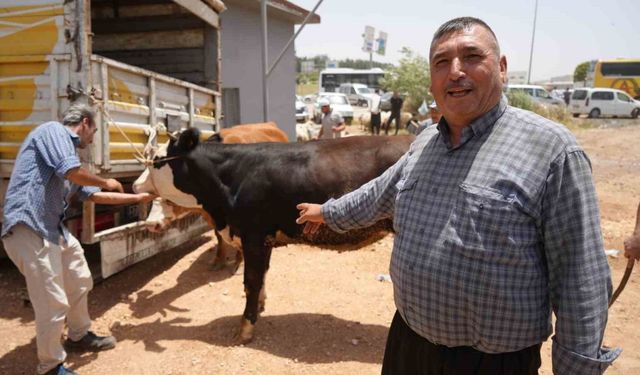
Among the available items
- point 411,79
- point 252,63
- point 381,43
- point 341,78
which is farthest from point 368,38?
point 252,63

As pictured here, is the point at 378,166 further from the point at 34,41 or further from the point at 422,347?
the point at 34,41

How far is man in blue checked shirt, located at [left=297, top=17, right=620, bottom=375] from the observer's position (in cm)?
149

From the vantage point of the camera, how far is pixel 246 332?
4.14 metres

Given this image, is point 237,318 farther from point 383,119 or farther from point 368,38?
point 368,38

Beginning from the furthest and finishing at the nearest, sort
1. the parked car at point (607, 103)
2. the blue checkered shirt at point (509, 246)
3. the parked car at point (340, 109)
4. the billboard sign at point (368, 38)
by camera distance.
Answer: the billboard sign at point (368, 38) → the parked car at point (607, 103) → the parked car at point (340, 109) → the blue checkered shirt at point (509, 246)

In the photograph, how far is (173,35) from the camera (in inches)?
265

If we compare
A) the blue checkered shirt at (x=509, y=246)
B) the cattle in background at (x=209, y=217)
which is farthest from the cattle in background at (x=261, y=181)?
the blue checkered shirt at (x=509, y=246)

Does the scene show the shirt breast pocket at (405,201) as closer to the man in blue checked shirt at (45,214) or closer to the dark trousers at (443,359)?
the dark trousers at (443,359)

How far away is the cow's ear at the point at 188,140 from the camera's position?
4.26 metres

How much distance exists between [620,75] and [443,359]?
39181 mm

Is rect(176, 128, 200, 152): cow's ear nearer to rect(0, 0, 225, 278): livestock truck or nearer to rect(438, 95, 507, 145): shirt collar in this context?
rect(0, 0, 225, 278): livestock truck

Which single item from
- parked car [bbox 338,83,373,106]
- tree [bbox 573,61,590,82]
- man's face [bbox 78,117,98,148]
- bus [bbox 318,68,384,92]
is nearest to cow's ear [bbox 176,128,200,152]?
man's face [bbox 78,117,98,148]

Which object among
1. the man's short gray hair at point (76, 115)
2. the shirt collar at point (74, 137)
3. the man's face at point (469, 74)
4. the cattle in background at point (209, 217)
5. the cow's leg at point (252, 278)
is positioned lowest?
the cow's leg at point (252, 278)

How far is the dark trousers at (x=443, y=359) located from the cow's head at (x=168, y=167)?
296 cm
